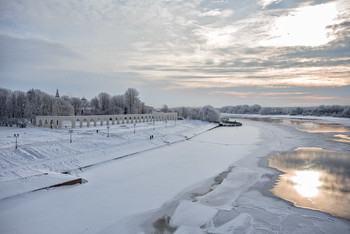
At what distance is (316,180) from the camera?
18406mm

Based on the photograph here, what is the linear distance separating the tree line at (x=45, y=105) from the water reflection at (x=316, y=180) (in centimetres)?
5611

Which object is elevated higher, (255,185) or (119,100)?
(119,100)

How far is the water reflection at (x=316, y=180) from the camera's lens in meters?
14.1

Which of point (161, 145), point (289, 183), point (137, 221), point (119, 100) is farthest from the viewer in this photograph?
point (119, 100)

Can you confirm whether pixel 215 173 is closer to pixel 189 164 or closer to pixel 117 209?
pixel 189 164

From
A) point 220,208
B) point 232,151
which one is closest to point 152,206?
point 220,208

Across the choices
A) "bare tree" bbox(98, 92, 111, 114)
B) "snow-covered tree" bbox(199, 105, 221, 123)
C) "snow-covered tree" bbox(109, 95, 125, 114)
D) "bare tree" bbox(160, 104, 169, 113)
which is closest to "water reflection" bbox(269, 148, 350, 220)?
"snow-covered tree" bbox(199, 105, 221, 123)

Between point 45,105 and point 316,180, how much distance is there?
70808 mm

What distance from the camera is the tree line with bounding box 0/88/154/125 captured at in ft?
207

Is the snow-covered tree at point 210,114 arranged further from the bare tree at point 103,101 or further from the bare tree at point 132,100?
the bare tree at point 103,101

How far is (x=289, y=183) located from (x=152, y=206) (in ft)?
35.6

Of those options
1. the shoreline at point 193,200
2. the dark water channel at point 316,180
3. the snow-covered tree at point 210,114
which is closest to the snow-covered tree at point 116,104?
the snow-covered tree at point 210,114

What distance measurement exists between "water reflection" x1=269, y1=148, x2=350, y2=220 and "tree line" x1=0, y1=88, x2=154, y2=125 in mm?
56108

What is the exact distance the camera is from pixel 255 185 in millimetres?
17422
